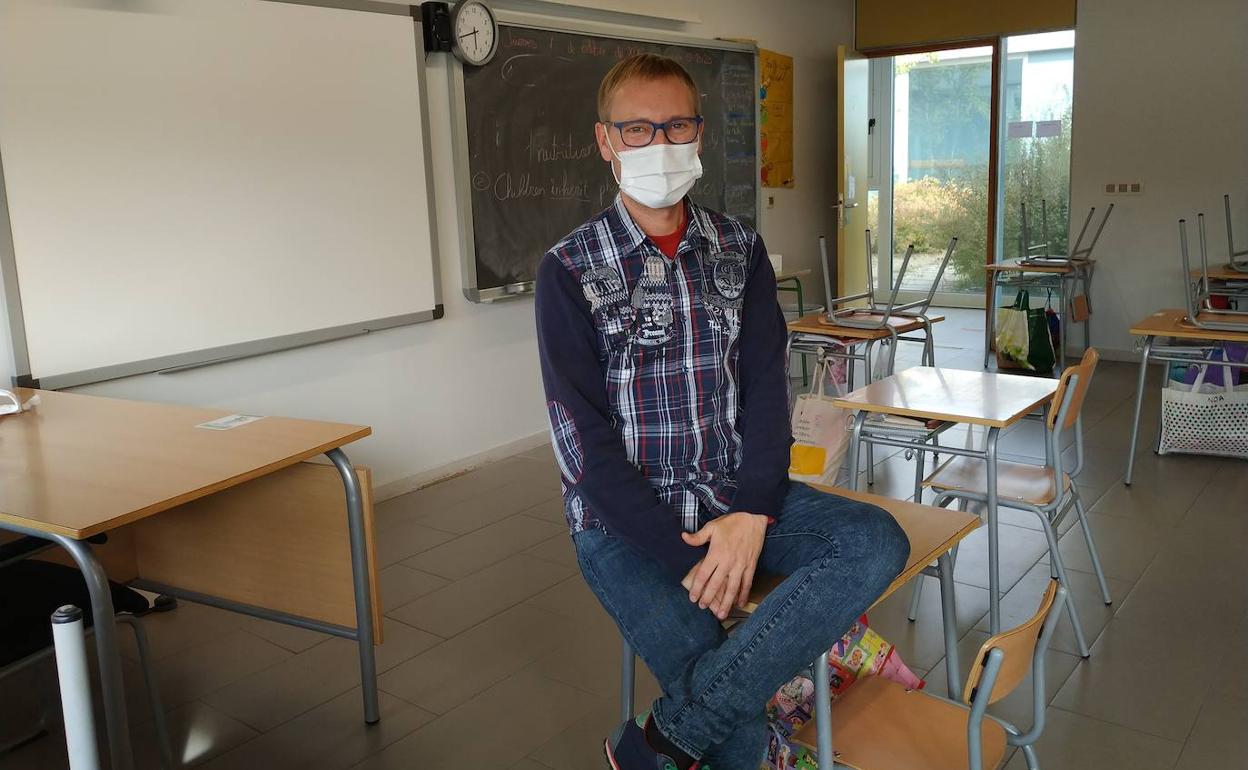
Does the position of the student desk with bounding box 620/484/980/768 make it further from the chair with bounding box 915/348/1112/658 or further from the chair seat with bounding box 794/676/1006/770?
the chair with bounding box 915/348/1112/658

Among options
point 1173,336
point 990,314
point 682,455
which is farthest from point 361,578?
point 990,314

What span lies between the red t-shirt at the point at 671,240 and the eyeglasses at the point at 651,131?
14cm

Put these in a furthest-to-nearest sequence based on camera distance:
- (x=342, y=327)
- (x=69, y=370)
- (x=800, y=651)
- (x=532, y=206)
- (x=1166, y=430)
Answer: (x=532, y=206)
(x=1166, y=430)
(x=342, y=327)
(x=69, y=370)
(x=800, y=651)

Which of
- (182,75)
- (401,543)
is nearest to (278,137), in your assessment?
(182,75)

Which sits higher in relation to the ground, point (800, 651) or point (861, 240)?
point (861, 240)

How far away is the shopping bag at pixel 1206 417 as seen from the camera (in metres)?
4.30

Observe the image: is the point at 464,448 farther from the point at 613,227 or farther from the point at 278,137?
the point at 613,227

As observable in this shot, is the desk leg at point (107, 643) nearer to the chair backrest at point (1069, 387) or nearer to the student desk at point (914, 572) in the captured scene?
the student desk at point (914, 572)

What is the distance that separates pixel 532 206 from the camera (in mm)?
4766

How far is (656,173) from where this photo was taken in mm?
1874

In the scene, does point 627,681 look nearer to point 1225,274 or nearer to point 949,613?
point 949,613

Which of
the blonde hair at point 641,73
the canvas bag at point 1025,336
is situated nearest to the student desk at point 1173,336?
the canvas bag at point 1025,336

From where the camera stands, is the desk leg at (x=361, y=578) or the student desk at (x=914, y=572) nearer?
the student desk at (x=914, y=572)

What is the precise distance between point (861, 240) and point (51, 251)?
5.99 metres
